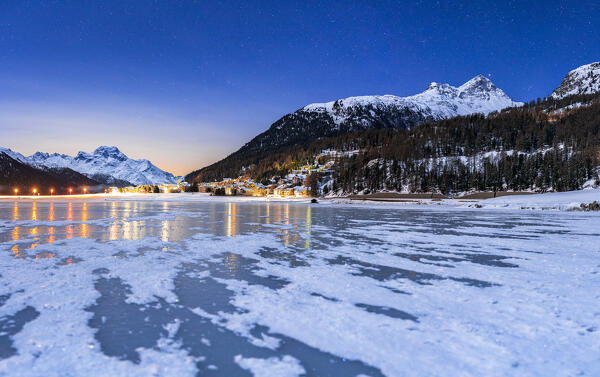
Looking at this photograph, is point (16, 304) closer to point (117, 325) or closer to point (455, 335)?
point (117, 325)

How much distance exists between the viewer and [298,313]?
532 cm

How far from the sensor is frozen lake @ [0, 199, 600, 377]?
3729 mm

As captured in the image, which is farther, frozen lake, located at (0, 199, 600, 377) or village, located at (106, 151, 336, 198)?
village, located at (106, 151, 336, 198)

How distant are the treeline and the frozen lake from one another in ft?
373

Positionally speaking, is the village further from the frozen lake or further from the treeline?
the frozen lake

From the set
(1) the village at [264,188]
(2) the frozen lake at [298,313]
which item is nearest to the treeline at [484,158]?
(1) the village at [264,188]

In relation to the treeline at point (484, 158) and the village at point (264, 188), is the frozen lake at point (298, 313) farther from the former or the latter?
the treeline at point (484, 158)

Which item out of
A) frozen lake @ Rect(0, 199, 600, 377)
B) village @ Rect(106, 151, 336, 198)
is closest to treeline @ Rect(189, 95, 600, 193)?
village @ Rect(106, 151, 336, 198)

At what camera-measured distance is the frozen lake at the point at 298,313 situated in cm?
373

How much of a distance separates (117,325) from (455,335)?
4.72 m

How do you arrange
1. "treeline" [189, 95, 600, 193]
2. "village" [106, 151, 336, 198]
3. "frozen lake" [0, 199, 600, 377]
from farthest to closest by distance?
1. "village" [106, 151, 336, 198]
2. "treeline" [189, 95, 600, 193]
3. "frozen lake" [0, 199, 600, 377]

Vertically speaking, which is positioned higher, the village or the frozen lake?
the village

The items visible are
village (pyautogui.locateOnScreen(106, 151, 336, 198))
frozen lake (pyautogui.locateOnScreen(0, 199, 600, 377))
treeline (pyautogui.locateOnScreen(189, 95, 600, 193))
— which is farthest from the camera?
village (pyautogui.locateOnScreen(106, 151, 336, 198))

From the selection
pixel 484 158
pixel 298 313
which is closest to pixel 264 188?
pixel 484 158
